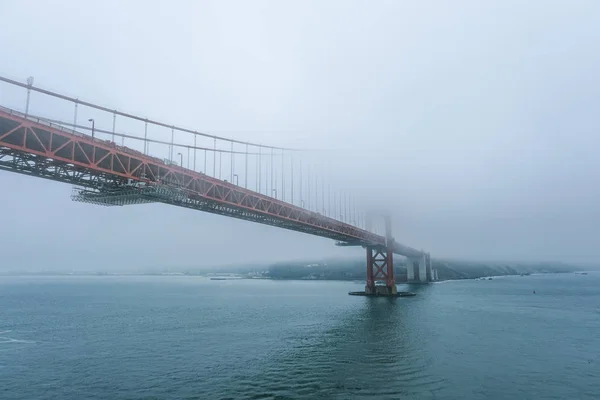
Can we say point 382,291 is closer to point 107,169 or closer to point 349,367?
point 349,367

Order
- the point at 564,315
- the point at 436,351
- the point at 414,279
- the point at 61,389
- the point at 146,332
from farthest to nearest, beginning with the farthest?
the point at 414,279 → the point at 564,315 → the point at 146,332 → the point at 436,351 → the point at 61,389

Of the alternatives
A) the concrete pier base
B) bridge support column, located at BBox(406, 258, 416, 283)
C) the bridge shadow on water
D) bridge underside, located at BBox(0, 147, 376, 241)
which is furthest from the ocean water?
bridge support column, located at BBox(406, 258, 416, 283)

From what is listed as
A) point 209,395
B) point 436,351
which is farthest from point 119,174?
point 436,351

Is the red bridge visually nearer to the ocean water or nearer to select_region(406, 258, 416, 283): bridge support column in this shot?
the ocean water

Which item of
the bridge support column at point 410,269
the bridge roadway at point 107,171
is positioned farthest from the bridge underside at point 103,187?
the bridge support column at point 410,269

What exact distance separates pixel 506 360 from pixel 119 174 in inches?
1253

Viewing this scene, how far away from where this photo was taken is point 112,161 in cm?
2622

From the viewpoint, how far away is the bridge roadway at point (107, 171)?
71.3 feet

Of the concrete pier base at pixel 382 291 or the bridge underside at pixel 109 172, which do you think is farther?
the concrete pier base at pixel 382 291

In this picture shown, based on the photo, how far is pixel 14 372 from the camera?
2733 centimetres

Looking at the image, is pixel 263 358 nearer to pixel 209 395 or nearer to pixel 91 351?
pixel 209 395

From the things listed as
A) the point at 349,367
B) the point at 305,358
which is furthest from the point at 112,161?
the point at 349,367

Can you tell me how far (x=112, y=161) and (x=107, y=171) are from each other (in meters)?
0.89

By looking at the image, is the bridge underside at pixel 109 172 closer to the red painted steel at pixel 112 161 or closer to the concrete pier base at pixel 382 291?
the red painted steel at pixel 112 161
